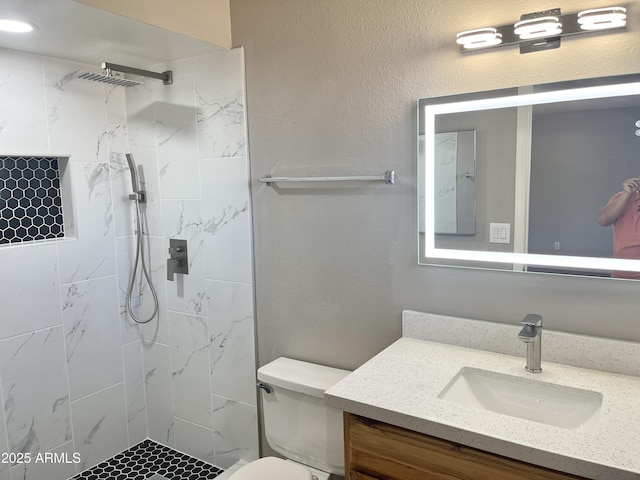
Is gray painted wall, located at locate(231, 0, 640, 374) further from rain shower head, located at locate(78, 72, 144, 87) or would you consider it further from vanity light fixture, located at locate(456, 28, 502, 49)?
rain shower head, located at locate(78, 72, 144, 87)

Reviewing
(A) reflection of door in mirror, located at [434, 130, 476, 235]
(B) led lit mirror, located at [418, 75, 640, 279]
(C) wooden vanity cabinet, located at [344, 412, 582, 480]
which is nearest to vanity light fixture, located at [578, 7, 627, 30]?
(B) led lit mirror, located at [418, 75, 640, 279]

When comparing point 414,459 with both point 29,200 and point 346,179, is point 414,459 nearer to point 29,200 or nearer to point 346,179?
point 346,179

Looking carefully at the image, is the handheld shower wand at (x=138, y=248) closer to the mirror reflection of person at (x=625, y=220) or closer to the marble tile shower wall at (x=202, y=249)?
the marble tile shower wall at (x=202, y=249)

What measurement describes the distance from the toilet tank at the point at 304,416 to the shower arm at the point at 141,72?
1.52 metres

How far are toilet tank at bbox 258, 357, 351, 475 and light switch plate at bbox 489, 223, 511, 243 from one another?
0.85 meters

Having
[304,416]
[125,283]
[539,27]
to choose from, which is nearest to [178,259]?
[125,283]

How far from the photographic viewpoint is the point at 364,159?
2.00 meters

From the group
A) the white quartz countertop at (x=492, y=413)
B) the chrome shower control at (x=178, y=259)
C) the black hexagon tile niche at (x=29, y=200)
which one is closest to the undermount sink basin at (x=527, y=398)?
the white quartz countertop at (x=492, y=413)

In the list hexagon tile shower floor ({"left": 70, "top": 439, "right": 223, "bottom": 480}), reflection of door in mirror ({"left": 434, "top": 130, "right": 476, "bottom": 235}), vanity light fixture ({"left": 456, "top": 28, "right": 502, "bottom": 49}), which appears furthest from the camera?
hexagon tile shower floor ({"left": 70, "top": 439, "right": 223, "bottom": 480})

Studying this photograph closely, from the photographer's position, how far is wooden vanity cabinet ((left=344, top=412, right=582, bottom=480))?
121cm

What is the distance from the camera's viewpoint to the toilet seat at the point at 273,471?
187 centimetres

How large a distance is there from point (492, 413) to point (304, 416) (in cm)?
89

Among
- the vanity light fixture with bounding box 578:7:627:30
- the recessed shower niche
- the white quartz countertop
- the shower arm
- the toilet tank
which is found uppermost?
the shower arm

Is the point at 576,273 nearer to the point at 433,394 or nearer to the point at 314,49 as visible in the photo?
the point at 433,394
